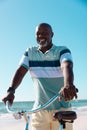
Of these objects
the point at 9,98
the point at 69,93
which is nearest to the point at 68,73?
the point at 69,93

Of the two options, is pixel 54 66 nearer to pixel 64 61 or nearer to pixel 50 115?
pixel 64 61

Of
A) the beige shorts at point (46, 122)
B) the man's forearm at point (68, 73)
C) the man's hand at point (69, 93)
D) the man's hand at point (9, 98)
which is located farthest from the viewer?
the beige shorts at point (46, 122)

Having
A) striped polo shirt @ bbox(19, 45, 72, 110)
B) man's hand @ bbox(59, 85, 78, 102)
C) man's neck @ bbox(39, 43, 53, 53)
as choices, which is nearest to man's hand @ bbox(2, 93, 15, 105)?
striped polo shirt @ bbox(19, 45, 72, 110)

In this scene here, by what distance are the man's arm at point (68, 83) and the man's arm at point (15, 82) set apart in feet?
1.85

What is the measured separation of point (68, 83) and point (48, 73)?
627mm

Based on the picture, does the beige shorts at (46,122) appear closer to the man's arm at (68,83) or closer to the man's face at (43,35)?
the man's arm at (68,83)

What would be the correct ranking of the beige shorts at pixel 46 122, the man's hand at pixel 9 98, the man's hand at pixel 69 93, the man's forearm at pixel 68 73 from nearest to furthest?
the man's hand at pixel 69 93, the man's forearm at pixel 68 73, the man's hand at pixel 9 98, the beige shorts at pixel 46 122

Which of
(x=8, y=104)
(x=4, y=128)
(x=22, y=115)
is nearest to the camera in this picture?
(x=22, y=115)

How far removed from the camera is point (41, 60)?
4094mm

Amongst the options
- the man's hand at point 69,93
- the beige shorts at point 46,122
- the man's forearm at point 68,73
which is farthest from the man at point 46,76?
the man's hand at point 69,93

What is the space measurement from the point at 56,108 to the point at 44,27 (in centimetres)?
85

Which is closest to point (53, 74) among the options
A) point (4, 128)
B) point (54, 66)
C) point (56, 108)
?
point (54, 66)

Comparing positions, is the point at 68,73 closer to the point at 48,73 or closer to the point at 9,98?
the point at 48,73

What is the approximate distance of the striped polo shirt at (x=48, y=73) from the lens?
402cm
